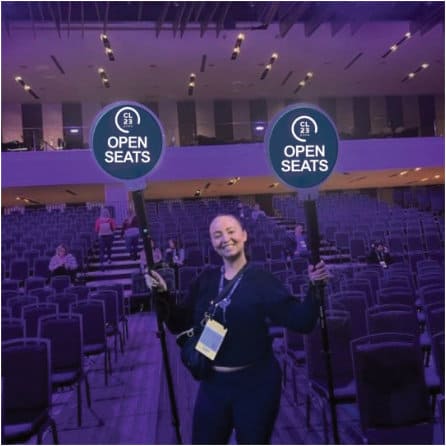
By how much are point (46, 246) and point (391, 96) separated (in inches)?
780

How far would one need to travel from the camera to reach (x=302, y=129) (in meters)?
2.39

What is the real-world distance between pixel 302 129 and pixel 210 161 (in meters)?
16.0

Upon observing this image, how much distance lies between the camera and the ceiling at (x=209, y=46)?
47.9 feet

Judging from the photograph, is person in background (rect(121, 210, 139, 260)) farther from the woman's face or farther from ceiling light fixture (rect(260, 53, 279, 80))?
the woman's face

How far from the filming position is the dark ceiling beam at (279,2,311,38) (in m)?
13.7

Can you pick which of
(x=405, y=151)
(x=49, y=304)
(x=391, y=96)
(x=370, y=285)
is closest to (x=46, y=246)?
(x=49, y=304)

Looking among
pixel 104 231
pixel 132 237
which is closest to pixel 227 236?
pixel 104 231

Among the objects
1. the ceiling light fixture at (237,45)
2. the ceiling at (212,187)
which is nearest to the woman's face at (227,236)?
the ceiling light fixture at (237,45)

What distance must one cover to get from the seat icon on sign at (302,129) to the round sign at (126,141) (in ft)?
2.10

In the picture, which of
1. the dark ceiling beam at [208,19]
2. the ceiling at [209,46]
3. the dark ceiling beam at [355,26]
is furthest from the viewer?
the dark ceiling beam at [355,26]

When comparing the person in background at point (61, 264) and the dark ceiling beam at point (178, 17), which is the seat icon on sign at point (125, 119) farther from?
the dark ceiling beam at point (178, 17)

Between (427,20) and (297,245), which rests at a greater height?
(427,20)

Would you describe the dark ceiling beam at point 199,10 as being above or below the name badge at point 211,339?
above

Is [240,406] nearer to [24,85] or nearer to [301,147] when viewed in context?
[301,147]
